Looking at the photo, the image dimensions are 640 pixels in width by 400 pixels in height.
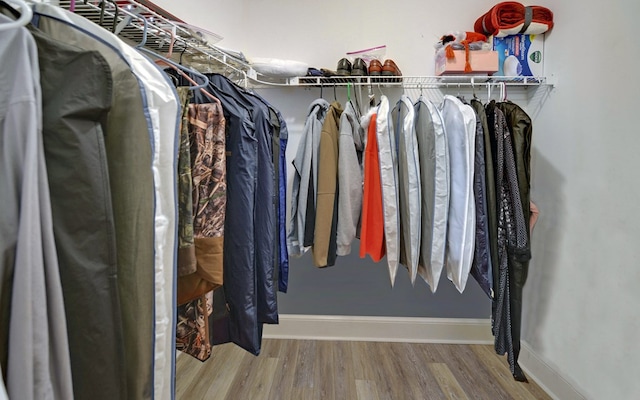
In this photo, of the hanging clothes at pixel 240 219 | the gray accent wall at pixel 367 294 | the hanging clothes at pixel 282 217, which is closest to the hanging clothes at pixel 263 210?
the hanging clothes at pixel 240 219

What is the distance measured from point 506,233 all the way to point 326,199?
809mm

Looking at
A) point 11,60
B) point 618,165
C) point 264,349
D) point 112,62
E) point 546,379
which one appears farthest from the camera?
point 264,349

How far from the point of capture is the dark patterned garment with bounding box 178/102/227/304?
0.89 metres

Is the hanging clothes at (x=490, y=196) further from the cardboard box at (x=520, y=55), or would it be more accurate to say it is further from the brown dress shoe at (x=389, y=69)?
the cardboard box at (x=520, y=55)

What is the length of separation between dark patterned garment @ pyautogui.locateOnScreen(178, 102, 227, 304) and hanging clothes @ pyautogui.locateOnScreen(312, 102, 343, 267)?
0.62 meters

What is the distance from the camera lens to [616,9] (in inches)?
51.0

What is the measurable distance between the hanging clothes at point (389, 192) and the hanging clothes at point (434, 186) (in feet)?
0.40

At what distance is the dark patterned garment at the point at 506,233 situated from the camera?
1.37m

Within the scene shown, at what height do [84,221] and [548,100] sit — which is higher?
[548,100]

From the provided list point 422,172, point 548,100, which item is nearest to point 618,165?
point 548,100

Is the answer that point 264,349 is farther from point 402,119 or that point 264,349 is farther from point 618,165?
point 618,165

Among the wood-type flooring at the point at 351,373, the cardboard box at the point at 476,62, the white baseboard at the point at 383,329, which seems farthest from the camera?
the white baseboard at the point at 383,329

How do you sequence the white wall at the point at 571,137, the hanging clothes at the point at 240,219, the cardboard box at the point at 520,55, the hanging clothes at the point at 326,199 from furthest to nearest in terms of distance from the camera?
1. the cardboard box at the point at 520,55
2. the hanging clothes at the point at 326,199
3. the white wall at the point at 571,137
4. the hanging clothes at the point at 240,219

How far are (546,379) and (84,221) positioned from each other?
2123mm
